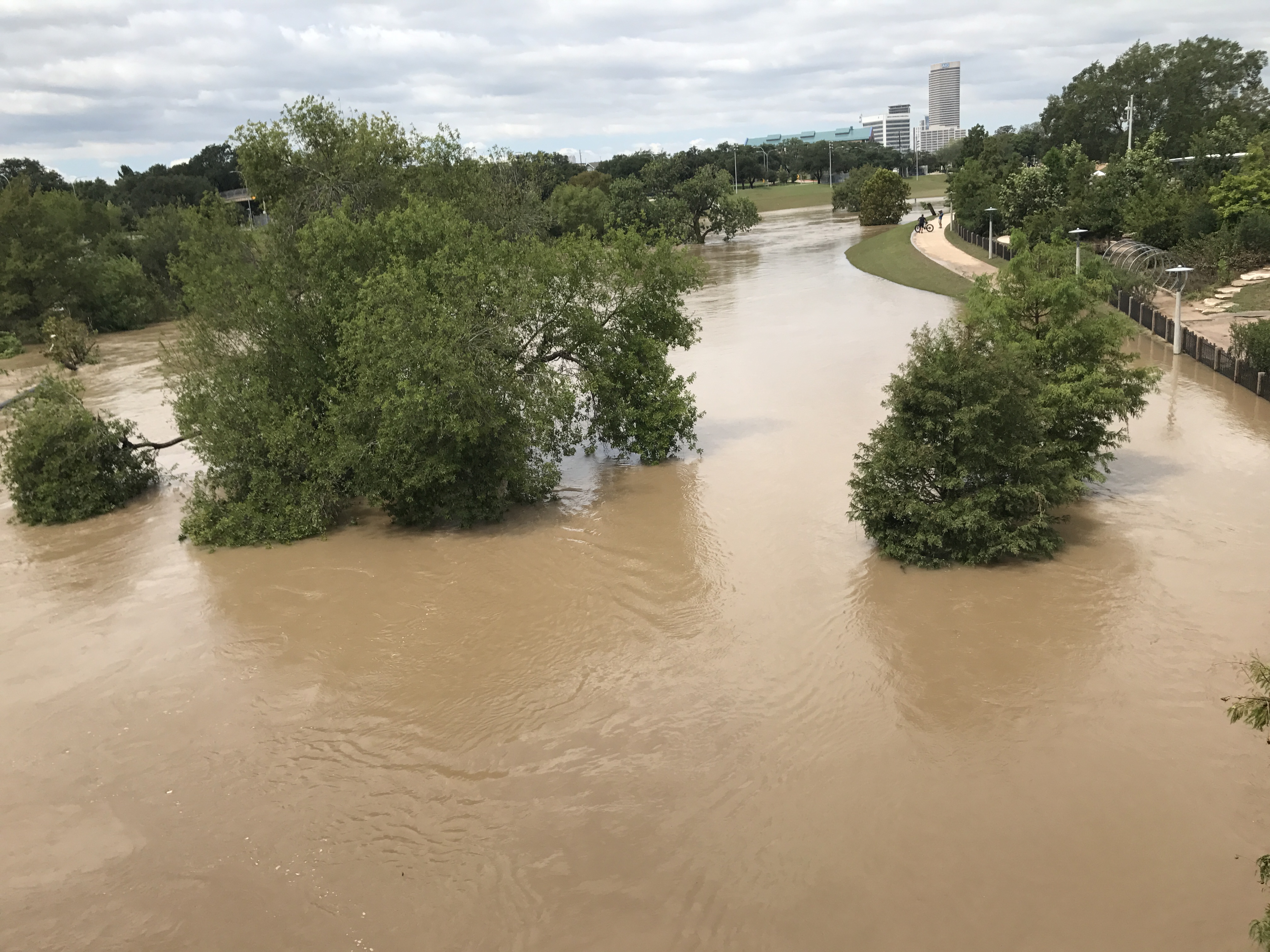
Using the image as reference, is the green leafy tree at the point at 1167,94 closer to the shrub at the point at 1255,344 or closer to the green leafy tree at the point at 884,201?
the green leafy tree at the point at 884,201

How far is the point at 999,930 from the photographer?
9625mm

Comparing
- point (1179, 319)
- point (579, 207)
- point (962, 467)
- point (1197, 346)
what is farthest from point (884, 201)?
point (962, 467)

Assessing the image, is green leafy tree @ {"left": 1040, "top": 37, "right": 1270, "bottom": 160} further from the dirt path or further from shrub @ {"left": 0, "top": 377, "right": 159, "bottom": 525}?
shrub @ {"left": 0, "top": 377, "right": 159, "bottom": 525}

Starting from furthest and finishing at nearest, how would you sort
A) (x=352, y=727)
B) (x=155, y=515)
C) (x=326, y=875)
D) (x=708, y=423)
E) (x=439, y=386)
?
(x=708, y=423) → (x=155, y=515) → (x=439, y=386) → (x=352, y=727) → (x=326, y=875)

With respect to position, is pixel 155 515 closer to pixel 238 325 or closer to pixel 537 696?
pixel 238 325

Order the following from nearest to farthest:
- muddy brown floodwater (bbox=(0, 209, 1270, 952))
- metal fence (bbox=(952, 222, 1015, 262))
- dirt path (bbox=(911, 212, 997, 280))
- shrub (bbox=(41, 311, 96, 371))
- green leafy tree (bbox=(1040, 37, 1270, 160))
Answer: muddy brown floodwater (bbox=(0, 209, 1270, 952)) → shrub (bbox=(41, 311, 96, 371)) → dirt path (bbox=(911, 212, 997, 280)) → metal fence (bbox=(952, 222, 1015, 262)) → green leafy tree (bbox=(1040, 37, 1270, 160))

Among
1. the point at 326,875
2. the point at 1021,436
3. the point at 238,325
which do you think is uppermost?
the point at 238,325

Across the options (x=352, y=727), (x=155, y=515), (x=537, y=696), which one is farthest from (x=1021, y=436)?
(x=155, y=515)

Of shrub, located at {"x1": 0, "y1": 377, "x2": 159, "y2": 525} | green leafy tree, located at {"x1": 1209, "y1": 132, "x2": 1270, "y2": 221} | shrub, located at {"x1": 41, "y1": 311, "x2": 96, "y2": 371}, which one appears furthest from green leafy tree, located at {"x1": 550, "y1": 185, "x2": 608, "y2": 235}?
shrub, located at {"x1": 0, "y1": 377, "x2": 159, "y2": 525}

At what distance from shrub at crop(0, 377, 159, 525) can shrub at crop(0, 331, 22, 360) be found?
25926mm

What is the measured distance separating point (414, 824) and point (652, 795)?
284 cm

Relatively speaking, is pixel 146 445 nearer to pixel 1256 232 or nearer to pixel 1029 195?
pixel 1256 232

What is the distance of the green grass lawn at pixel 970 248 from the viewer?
53.8 meters

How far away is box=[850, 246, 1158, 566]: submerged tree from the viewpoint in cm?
1727
